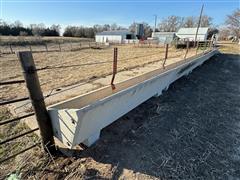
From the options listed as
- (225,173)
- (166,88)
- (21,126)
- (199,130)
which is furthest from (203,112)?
(21,126)

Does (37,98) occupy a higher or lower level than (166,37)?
lower

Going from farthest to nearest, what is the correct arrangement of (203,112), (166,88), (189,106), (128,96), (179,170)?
(166,88) → (189,106) → (203,112) → (128,96) → (179,170)

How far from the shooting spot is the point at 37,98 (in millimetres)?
1970

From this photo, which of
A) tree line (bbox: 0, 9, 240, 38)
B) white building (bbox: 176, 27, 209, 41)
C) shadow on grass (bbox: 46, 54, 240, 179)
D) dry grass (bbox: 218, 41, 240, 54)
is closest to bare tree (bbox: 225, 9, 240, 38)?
tree line (bbox: 0, 9, 240, 38)

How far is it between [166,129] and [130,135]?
28.8 inches

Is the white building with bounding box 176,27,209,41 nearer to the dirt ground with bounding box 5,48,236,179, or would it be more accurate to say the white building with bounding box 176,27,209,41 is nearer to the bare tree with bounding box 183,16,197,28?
the bare tree with bounding box 183,16,197,28

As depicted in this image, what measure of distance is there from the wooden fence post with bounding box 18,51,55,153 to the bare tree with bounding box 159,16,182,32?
7666 cm

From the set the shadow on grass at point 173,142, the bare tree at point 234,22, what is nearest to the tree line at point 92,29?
the bare tree at point 234,22

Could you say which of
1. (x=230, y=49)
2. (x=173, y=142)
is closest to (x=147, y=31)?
(x=230, y=49)

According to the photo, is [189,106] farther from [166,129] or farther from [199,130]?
[166,129]

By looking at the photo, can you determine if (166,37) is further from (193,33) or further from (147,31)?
(147,31)

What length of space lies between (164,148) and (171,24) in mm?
78757

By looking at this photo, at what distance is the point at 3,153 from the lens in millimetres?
2197

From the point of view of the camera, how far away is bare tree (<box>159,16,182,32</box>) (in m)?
70.4
